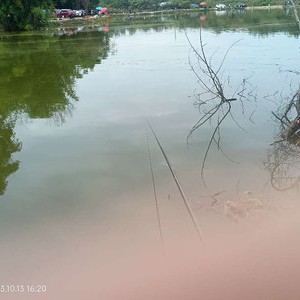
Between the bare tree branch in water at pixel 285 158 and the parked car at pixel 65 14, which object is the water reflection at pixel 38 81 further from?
the parked car at pixel 65 14

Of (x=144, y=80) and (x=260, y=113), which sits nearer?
(x=260, y=113)

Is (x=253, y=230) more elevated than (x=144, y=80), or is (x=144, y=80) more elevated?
(x=144, y=80)

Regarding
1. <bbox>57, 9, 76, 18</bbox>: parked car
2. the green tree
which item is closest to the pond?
the green tree

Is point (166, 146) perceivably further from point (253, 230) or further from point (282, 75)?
point (282, 75)

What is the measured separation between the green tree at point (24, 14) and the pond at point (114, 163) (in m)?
23.9

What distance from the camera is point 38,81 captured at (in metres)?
13.9

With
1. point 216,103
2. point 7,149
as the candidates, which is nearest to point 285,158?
point 216,103

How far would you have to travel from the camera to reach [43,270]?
14.8 ft

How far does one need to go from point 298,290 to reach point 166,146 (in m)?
4.19

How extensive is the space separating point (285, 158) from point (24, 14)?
34.8m

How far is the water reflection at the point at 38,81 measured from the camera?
9.16 m

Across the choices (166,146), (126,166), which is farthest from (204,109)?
(126,166)

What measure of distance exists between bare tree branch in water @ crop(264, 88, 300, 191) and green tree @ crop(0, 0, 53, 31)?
3236 centimetres

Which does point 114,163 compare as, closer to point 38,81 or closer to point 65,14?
point 38,81
